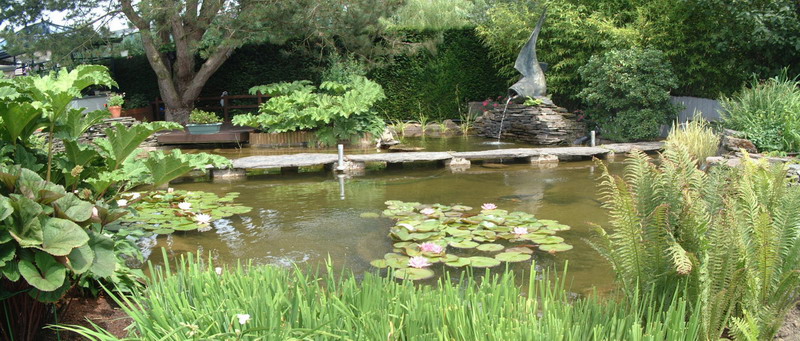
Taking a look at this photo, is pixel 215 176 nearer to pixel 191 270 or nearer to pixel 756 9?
pixel 191 270

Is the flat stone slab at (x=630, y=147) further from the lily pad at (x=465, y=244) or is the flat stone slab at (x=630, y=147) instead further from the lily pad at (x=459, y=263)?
the lily pad at (x=459, y=263)

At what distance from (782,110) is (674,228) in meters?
5.90

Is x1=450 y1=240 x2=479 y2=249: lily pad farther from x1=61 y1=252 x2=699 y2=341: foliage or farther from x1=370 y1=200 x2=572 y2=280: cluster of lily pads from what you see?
x1=61 y1=252 x2=699 y2=341: foliage

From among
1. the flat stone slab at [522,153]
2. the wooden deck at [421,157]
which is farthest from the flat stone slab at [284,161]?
the flat stone slab at [522,153]

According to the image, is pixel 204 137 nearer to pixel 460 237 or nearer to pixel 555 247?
pixel 460 237

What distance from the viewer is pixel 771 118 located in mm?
7242

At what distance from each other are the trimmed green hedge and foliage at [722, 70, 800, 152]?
7373 millimetres

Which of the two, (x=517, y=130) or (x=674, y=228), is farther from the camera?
(x=517, y=130)

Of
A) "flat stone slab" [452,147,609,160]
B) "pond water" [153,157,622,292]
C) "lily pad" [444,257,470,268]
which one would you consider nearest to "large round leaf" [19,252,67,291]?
"pond water" [153,157,622,292]

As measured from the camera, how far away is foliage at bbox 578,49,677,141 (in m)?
10.5

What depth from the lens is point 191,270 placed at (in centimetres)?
234

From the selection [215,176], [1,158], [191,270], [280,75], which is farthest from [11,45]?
[191,270]

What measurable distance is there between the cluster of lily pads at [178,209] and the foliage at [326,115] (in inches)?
168

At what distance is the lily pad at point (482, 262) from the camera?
3943mm
